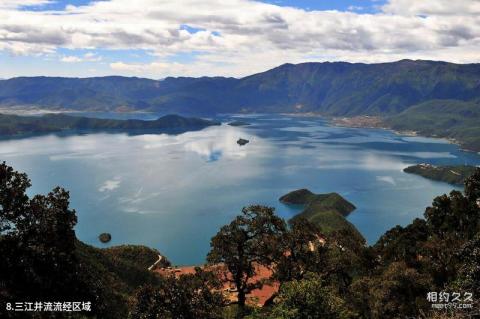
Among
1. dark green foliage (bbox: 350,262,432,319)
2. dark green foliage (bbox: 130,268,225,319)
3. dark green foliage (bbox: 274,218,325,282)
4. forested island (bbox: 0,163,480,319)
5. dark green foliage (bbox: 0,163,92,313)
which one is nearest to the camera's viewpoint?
dark green foliage (bbox: 130,268,225,319)

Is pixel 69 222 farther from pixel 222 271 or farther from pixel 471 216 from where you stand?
pixel 471 216

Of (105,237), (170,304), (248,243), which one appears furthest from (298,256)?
(105,237)

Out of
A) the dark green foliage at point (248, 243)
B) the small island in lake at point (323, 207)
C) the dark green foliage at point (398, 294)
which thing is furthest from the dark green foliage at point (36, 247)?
the small island in lake at point (323, 207)

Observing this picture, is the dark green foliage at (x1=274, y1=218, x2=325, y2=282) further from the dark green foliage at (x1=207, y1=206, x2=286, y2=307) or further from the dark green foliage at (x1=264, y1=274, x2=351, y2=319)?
the dark green foliage at (x1=264, y1=274, x2=351, y2=319)

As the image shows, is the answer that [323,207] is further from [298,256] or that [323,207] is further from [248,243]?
[248,243]

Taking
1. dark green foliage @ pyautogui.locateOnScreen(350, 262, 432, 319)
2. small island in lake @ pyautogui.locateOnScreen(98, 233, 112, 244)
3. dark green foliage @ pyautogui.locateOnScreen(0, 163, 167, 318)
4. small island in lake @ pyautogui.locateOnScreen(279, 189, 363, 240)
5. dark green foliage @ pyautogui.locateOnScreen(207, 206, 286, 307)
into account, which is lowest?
small island in lake @ pyautogui.locateOnScreen(98, 233, 112, 244)

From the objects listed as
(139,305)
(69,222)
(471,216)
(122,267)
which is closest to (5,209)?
(69,222)

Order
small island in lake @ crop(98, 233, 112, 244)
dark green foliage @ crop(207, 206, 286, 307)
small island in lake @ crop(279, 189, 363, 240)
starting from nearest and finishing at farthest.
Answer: dark green foliage @ crop(207, 206, 286, 307) < small island in lake @ crop(98, 233, 112, 244) < small island in lake @ crop(279, 189, 363, 240)

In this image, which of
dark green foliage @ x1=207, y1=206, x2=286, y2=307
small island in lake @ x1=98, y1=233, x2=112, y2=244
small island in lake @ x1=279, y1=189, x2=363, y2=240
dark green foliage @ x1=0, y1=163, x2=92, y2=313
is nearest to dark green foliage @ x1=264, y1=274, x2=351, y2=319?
dark green foliage @ x1=0, y1=163, x2=92, y2=313
